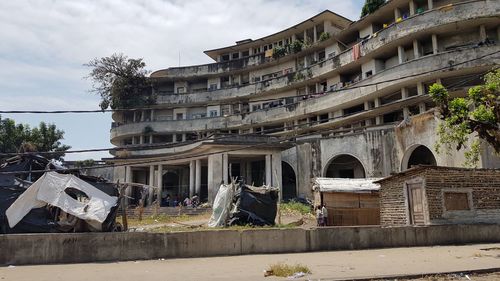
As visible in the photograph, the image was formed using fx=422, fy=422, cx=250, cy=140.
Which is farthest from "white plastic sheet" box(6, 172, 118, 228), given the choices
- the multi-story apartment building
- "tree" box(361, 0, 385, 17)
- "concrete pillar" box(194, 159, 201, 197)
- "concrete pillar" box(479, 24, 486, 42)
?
"tree" box(361, 0, 385, 17)

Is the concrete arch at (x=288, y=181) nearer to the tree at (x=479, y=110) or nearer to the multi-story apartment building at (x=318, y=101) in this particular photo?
the multi-story apartment building at (x=318, y=101)

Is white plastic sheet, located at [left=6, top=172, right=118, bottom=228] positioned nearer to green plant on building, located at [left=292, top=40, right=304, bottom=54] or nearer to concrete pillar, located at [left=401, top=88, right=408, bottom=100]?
concrete pillar, located at [left=401, top=88, right=408, bottom=100]

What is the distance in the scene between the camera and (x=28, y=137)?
46406 mm

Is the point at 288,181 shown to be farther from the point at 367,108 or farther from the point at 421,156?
the point at 421,156

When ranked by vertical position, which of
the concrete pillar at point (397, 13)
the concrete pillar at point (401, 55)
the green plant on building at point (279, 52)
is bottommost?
the concrete pillar at point (401, 55)

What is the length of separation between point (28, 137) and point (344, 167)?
112 ft

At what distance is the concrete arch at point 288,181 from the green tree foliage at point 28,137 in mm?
24208

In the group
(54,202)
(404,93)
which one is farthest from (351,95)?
(54,202)

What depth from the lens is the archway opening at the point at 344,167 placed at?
→ 36.8m

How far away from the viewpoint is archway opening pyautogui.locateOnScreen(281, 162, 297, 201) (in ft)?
122

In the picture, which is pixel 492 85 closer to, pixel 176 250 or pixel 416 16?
pixel 176 250

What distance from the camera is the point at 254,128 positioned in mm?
47344

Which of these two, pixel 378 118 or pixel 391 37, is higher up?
pixel 391 37

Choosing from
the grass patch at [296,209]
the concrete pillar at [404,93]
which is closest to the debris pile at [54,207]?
the grass patch at [296,209]
